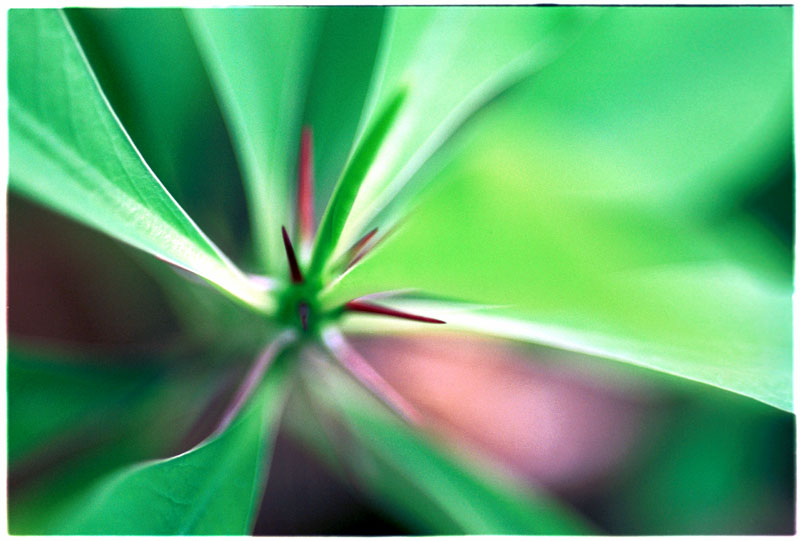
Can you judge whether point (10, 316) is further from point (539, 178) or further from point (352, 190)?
point (539, 178)

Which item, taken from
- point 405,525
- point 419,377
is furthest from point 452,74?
point 405,525

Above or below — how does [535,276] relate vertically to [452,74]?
below

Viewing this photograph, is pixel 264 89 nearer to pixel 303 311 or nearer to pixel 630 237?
pixel 303 311

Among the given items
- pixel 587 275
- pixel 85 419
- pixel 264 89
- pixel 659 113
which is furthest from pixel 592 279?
pixel 85 419

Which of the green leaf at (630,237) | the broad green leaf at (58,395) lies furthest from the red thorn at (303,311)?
the broad green leaf at (58,395)

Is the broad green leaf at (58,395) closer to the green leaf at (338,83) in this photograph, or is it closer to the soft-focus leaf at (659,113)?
the green leaf at (338,83)
